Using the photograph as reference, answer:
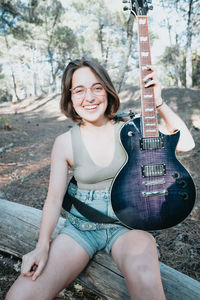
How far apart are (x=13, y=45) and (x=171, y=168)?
20668 mm

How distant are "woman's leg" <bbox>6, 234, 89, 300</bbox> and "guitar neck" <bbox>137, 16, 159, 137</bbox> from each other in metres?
0.95

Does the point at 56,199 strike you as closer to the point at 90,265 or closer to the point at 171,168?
the point at 90,265

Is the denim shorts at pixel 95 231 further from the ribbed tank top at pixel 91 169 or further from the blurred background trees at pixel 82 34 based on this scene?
the blurred background trees at pixel 82 34

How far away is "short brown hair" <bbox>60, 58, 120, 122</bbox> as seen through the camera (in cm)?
169

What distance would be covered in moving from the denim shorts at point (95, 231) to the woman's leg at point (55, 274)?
5cm

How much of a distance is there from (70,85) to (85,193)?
863 millimetres

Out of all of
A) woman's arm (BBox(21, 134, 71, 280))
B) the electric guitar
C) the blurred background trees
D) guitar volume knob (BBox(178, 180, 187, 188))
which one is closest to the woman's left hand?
the electric guitar

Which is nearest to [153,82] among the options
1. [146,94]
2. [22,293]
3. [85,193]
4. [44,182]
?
[146,94]

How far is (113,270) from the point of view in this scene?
63.4 inches

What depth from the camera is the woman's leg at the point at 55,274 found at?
4.12 feet

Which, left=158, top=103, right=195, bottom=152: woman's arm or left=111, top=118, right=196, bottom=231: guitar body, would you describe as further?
left=158, top=103, right=195, bottom=152: woman's arm

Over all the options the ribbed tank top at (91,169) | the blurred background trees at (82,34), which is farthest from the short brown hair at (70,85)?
the blurred background trees at (82,34)

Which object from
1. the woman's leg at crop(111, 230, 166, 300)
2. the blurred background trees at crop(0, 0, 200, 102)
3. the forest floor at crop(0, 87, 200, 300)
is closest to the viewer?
the woman's leg at crop(111, 230, 166, 300)

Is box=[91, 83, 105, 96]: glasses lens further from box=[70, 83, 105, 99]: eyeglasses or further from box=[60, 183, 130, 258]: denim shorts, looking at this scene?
box=[60, 183, 130, 258]: denim shorts
